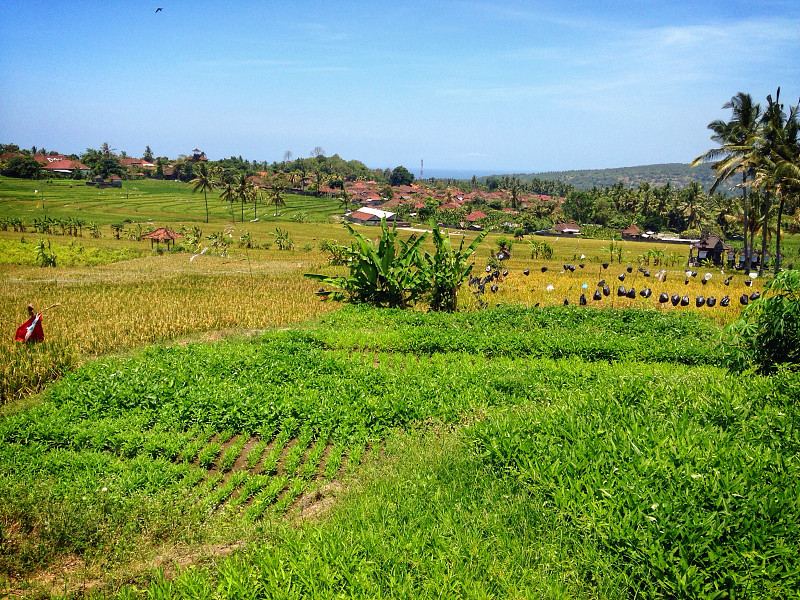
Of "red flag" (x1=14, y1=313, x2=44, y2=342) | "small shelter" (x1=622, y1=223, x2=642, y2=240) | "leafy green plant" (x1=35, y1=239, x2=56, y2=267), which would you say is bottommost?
"red flag" (x1=14, y1=313, x2=44, y2=342)

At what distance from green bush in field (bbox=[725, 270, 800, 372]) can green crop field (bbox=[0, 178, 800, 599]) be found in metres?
0.34

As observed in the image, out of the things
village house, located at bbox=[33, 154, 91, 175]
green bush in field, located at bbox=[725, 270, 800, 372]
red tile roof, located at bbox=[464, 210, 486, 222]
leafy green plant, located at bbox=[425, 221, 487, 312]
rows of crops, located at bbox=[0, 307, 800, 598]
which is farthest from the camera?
village house, located at bbox=[33, 154, 91, 175]

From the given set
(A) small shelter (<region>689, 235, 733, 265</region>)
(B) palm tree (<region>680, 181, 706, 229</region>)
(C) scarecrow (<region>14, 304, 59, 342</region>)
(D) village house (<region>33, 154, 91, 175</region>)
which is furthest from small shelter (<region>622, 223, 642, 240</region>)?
(D) village house (<region>33, 154, 91, 175</region>)

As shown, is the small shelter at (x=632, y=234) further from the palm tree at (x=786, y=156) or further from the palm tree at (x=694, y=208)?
the palm tree at (x=786, y=156)

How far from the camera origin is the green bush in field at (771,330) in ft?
18.2

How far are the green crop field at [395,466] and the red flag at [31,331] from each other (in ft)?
1.55

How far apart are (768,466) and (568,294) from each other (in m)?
15.6

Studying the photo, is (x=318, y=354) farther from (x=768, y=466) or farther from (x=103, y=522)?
(x=768, y=466)

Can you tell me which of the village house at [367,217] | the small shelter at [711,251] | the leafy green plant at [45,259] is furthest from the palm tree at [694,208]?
the leafy green plant at [45,259]

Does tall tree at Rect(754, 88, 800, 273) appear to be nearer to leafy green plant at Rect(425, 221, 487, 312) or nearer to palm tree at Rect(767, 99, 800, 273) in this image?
palm tree at Rect(767, 99, 800, 273)

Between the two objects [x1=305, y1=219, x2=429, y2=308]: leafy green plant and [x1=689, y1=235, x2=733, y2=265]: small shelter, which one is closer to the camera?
[x1=305, y1=219, x2=429, y2=308]: leafy green plant

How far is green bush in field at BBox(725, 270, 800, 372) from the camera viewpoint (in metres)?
5.55

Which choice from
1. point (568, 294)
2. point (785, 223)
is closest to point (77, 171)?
point (568, 294)

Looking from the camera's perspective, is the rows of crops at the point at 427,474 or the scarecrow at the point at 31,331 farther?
the scarecrow at the point at 31,331
